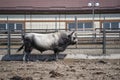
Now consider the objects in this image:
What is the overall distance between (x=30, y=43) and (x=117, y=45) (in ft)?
18.0

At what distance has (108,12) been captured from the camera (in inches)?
1038

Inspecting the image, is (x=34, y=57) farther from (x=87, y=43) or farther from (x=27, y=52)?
(x=87, y=43)

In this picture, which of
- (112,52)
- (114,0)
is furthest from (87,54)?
(114,0)

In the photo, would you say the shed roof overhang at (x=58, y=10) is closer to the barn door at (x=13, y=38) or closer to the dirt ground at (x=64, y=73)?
the barn door at (x=13, y=38)

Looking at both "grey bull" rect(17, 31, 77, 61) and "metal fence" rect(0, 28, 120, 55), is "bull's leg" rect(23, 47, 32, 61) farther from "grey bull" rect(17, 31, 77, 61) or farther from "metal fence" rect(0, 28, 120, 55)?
"metal fence" rect(0, 28, 120, 55)

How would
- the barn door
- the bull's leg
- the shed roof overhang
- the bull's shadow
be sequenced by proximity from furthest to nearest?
1. the shed roof overhang
2. the barn door
3. the bull's shadow
4. the bull's leg

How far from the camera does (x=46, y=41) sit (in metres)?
13.5

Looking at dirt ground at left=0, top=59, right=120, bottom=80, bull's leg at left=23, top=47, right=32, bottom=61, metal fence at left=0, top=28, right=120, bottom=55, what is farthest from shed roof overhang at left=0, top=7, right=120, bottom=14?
dirt ground at left=0, top=59, right=120, bottom=80

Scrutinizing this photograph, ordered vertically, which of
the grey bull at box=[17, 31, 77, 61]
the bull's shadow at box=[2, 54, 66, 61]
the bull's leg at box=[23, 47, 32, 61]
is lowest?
the bull's shadow at box=[2, 54, 66, 61]

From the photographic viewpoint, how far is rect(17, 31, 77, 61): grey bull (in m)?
13.3

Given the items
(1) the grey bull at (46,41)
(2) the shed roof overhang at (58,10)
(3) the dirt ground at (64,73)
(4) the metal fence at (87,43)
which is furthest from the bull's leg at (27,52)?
(2) the shed roof overhang at (58,10)

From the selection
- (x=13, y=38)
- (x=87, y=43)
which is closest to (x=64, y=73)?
(x=87, y=43)

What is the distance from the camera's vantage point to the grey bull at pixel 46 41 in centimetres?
1334

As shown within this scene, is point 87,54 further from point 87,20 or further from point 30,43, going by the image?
point 87,20
